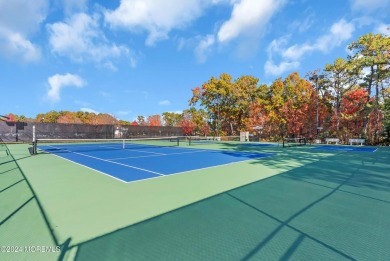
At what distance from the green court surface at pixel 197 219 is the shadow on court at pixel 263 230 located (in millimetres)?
12

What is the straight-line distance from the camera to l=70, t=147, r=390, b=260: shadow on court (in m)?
2.45

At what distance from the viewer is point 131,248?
256 cm

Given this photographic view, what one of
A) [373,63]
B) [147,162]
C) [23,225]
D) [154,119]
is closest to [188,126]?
[154,119]

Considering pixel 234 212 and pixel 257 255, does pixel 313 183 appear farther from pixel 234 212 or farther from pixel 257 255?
pixel 257 255

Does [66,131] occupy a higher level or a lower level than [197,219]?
higher

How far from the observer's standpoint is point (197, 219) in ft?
11.1

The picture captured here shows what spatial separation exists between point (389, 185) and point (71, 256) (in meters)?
6.55

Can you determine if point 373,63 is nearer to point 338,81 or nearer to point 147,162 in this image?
point 338,81

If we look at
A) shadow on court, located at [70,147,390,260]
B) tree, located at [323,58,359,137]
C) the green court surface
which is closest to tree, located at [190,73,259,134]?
tree, located at [323,58,359,137]

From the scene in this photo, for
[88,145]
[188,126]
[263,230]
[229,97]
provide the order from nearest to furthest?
[263,230] → [88,145] → [229,97] → [188,126]

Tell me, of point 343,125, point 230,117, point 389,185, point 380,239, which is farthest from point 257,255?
point 230,117

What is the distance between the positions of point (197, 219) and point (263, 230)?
3.07 ft

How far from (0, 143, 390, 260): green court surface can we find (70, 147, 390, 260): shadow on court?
0.01 meters

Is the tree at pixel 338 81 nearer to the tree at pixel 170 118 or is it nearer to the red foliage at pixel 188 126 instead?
the red foliage at pixel 188 126
